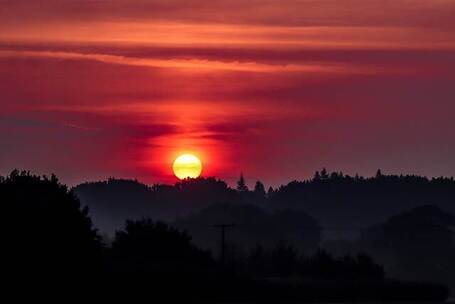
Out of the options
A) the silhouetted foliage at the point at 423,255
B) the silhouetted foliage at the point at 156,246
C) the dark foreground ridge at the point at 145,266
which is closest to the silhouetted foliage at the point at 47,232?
the dark foreground ridge at the point at 145,266

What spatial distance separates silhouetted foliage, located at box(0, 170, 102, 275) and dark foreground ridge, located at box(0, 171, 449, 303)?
54mm

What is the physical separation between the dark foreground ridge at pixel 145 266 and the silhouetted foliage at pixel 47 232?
0.18 feet

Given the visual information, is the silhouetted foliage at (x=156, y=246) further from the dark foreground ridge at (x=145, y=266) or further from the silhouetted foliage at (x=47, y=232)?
the silhouetted foliage at (x=47, y=232)

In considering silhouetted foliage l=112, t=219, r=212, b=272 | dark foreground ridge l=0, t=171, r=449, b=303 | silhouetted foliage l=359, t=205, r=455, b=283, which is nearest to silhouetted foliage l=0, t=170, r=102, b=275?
dark foreground ridge l=0, t=171, r=449, b=303

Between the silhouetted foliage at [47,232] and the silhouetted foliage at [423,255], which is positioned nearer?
the silhouetted foliage at [47,232]

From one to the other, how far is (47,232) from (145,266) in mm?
8108

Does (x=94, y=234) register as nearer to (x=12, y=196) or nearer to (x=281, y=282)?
(x=12, y=196)

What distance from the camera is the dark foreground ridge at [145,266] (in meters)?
85.8

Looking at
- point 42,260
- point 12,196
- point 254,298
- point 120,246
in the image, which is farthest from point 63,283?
point 120,246

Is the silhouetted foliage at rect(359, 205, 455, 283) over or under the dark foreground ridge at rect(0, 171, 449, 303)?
over

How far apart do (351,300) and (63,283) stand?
21661mm

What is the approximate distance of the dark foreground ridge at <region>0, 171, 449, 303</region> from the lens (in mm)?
85812

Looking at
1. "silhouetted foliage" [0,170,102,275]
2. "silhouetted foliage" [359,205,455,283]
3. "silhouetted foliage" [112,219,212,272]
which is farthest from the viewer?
"silhouetted foliage" [359,205,455,283]

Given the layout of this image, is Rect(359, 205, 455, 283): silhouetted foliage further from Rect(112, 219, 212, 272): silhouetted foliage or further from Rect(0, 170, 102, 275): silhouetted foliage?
Rect(0, 170, 102, 275): silhouetted foliage
